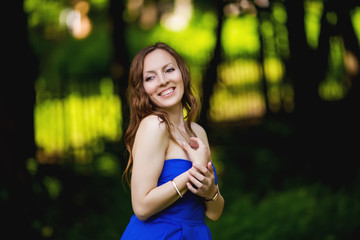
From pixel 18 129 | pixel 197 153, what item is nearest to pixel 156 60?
pixel 197 153

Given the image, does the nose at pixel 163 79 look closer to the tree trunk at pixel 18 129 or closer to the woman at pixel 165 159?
the woman at pixel 165 159

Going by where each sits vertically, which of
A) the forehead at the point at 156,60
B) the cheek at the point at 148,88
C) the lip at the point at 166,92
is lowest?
the lip at the point at 166,92

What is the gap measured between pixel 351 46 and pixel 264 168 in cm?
235

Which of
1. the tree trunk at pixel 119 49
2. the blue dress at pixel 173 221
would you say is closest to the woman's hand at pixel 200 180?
the blue dress at pixel 173 221

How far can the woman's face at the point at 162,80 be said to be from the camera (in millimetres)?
2246

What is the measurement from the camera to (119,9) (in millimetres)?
8766

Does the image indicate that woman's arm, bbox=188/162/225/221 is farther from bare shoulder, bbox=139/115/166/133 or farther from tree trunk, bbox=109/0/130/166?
tree trunk, bbox=109/0/130/166

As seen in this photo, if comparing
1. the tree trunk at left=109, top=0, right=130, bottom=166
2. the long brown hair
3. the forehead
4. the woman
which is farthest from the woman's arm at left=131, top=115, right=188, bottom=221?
the tree trunk at left=109, top=0, right=130, bottom=166

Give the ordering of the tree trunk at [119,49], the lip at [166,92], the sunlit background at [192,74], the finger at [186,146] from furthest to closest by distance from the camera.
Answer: the tree trunk at [119,49] < the sunlit background at [192,74] < the lip at [166,92] < the finger at [186,146]

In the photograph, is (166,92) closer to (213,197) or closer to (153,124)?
(153,124)

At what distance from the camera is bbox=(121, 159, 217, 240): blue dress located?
2.11 m

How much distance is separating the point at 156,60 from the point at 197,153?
53 cm

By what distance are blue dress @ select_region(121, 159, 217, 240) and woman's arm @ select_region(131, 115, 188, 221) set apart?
0.20 feet

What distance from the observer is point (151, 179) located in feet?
6.77
